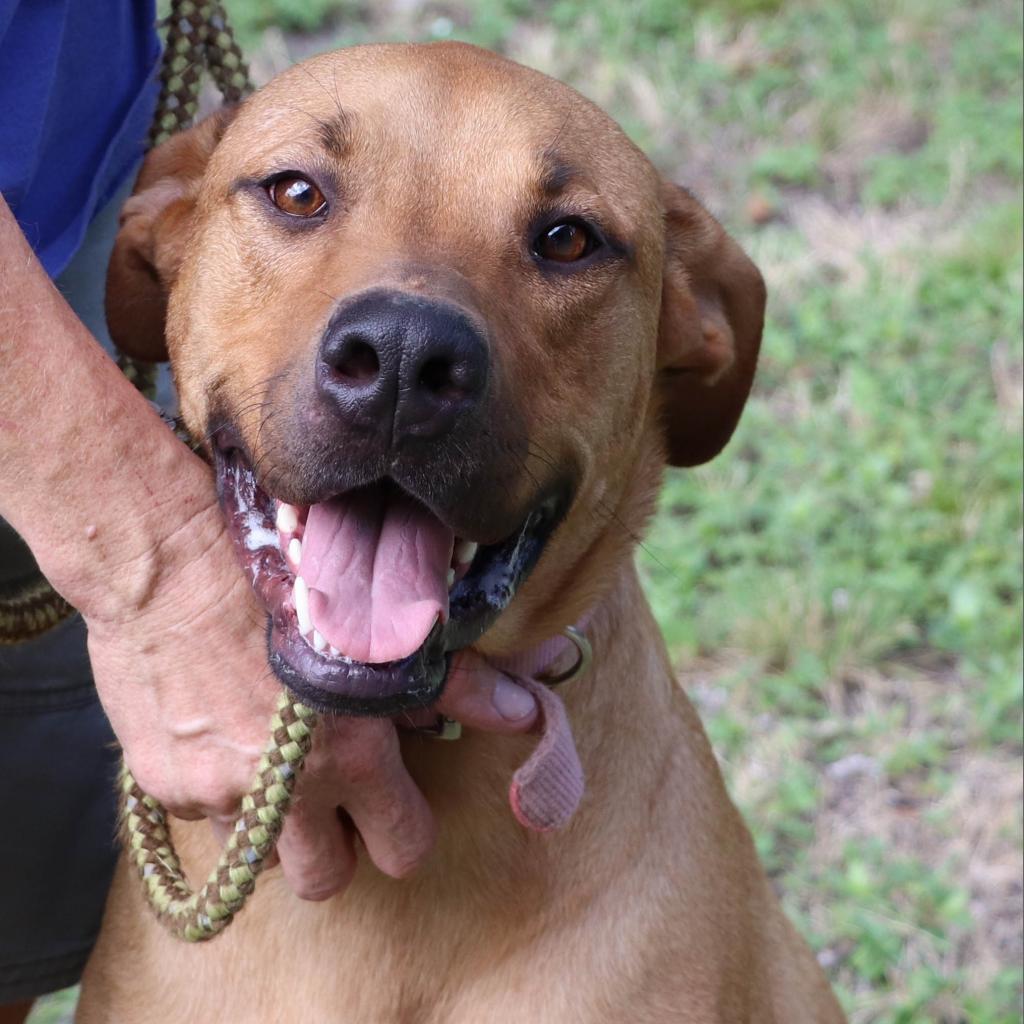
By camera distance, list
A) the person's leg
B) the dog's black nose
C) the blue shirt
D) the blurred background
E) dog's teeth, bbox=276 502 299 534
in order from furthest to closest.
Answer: the blurred background
the person's leg
the blue shirt
dog's teeth, bbox=276 502 299 534
the dog's black nose

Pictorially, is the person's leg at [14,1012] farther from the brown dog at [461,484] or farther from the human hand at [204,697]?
the human hand at [204,697]

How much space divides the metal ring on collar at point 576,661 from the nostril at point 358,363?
731 millimetres

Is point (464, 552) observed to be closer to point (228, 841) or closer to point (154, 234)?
point (228, 841)

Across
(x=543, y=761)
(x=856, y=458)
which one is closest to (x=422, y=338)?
(x=543, y=761)

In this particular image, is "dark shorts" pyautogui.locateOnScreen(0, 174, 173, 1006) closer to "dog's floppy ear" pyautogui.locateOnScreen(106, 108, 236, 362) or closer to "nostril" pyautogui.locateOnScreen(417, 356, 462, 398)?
"dog's floppy ear" pyautogui.locateOnScreen(106, 108, 236, 362)

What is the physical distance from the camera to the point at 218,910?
2324 mm

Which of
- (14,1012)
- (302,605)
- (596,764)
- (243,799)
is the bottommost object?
(14,1012)

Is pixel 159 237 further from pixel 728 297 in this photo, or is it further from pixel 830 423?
pixel 830 423

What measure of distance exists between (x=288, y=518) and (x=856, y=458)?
3706 mm

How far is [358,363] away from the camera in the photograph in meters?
2.16

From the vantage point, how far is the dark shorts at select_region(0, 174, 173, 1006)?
2928 mm

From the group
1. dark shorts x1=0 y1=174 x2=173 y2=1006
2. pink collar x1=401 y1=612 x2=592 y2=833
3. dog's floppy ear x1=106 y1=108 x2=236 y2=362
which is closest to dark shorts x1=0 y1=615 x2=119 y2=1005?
dark shorts x1=0 y1=174 x2=173 y2=1006

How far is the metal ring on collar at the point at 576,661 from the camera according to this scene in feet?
8.84

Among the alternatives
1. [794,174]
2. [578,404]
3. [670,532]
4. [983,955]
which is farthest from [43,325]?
[794,174]
